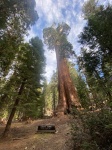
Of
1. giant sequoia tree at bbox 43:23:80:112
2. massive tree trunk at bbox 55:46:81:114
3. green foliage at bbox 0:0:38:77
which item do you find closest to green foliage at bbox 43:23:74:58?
giant sequoia tree at bbox 43:23:80:112

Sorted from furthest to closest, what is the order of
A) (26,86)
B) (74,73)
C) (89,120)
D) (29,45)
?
1. (74,73)
2. (29,45)
3. (26,86)
4. (89,120)

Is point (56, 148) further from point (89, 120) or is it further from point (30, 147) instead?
point (89, 120)

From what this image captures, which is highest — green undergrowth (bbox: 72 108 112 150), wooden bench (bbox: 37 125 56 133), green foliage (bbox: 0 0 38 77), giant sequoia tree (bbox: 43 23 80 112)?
giant sequoia tree (bbox: 43 23 80 112)

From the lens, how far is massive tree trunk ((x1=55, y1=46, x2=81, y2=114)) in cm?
2095

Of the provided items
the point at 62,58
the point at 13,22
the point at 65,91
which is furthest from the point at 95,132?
the point at 62,58

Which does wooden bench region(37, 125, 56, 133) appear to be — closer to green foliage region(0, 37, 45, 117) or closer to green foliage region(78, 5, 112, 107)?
green foliage region(0, 37, 45, 117)

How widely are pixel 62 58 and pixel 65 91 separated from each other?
6670mm

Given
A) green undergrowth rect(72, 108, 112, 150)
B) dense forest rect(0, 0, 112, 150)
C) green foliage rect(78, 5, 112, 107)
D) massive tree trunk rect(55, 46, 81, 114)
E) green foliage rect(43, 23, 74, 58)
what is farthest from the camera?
green foliage rect(43, 23, 74, 58)

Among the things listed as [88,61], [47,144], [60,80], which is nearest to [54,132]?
[47,144]

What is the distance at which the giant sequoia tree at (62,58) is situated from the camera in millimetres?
22062

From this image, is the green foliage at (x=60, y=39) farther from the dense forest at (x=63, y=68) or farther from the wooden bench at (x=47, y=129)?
the wooden bench at (x=47, y=129)

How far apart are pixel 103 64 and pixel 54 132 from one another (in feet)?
25.2

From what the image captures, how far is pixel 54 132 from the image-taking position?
13688mm

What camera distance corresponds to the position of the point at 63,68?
26422 millimetres
